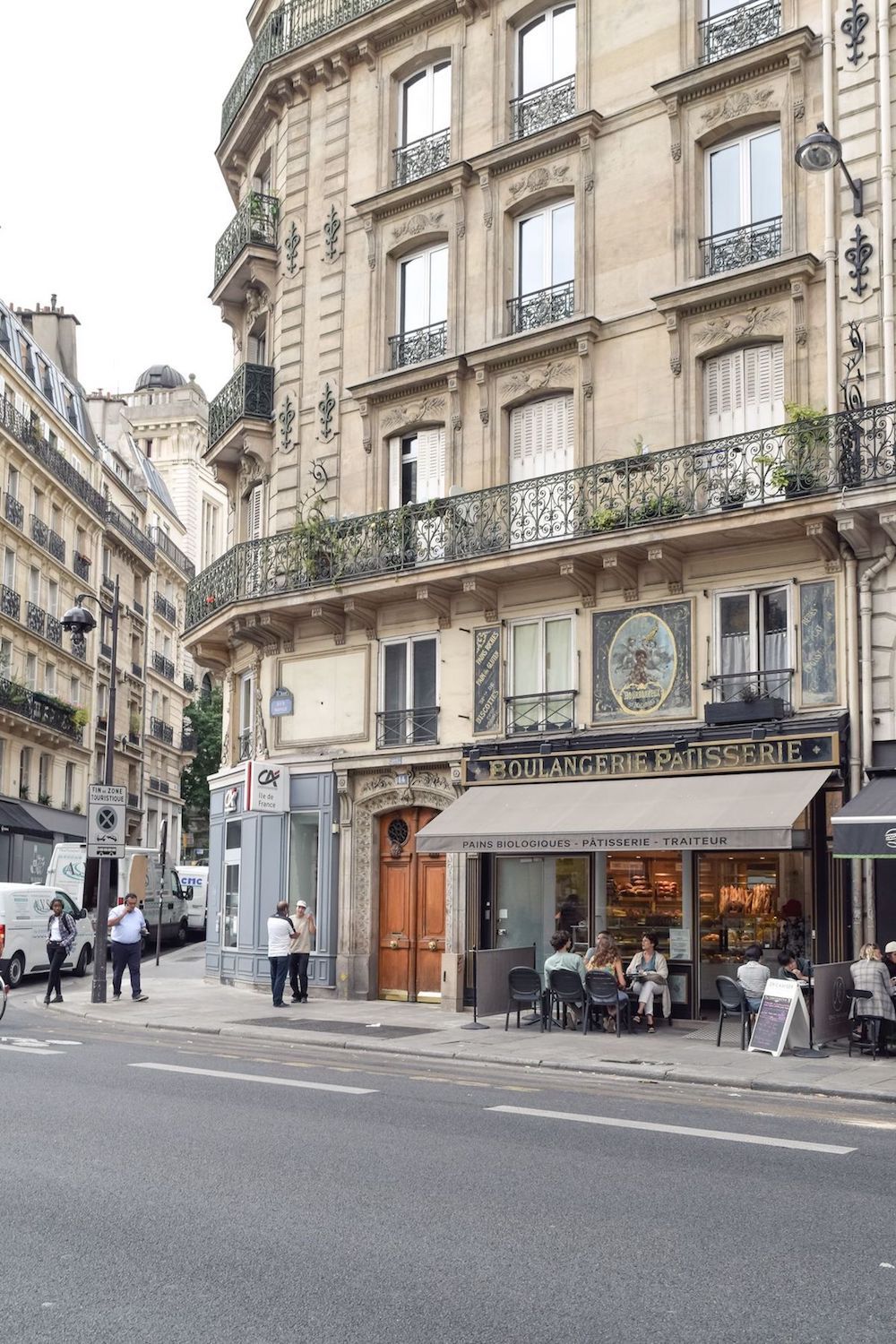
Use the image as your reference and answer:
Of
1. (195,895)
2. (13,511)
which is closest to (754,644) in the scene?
(195,895)

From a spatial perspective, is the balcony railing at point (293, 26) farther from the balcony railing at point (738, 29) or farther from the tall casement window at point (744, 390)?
the tall casement window at point (744, 390)

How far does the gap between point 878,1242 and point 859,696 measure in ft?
37.6

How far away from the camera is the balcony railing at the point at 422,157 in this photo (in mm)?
23609

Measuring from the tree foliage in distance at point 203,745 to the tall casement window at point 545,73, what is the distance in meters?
33.6

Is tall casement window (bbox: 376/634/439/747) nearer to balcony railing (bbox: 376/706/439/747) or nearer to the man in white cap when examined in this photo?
balcony railing (bbox: 376/706/439/747)

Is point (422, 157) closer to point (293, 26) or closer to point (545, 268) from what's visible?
point (545, 268)

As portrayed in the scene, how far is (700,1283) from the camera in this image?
584 cm

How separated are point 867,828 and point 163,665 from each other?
50.7m

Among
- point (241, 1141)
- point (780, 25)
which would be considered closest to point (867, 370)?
point (780, 25)

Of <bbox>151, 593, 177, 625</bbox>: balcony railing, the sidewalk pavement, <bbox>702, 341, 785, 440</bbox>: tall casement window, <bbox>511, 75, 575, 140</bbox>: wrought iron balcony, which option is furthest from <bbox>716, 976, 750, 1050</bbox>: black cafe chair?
<bbox>151, 593, 177, 625</bbox>: balcony railing

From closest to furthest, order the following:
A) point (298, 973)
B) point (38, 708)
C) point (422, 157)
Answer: point (298, 973) < point (422, 157) < point (38, 708)

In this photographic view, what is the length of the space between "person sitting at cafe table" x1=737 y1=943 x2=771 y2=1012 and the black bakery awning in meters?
1.52

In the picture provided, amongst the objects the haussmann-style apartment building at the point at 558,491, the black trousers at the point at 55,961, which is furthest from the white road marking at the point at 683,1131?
the black trousers at the point at 55,961

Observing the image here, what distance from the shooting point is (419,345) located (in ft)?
76.8
